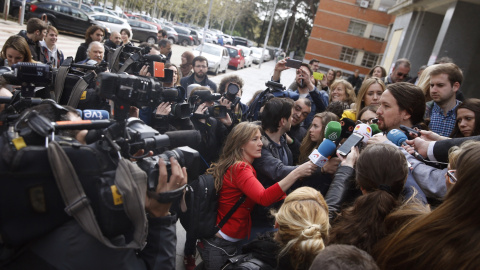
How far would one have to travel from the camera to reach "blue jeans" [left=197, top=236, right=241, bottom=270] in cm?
268

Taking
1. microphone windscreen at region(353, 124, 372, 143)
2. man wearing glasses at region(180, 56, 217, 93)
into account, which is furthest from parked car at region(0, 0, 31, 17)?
microphone windscreen at region(353, 124, 372, 143)

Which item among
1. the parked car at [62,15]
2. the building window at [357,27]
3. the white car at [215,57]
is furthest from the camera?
the building window at [357,27]

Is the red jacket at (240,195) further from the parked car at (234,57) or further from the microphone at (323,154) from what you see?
the parked car at (234,57)

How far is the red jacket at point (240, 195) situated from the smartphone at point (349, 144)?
0.53 meters

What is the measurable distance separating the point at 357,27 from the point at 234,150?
132ft

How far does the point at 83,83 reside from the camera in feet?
11.2

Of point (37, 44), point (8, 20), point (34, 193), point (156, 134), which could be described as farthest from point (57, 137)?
point (8, 20)

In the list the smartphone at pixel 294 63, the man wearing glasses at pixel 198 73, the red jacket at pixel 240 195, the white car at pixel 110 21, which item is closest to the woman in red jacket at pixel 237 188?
the red jacket at pixel 240 195

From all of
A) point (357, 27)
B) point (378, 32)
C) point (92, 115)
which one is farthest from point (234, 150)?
point (357, 27)

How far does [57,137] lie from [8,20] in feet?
70.9

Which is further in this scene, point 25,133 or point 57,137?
point 57,137

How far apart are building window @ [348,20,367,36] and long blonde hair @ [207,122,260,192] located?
130 feet

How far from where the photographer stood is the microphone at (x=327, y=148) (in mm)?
2500

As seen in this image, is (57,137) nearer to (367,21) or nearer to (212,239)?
(212,239)
